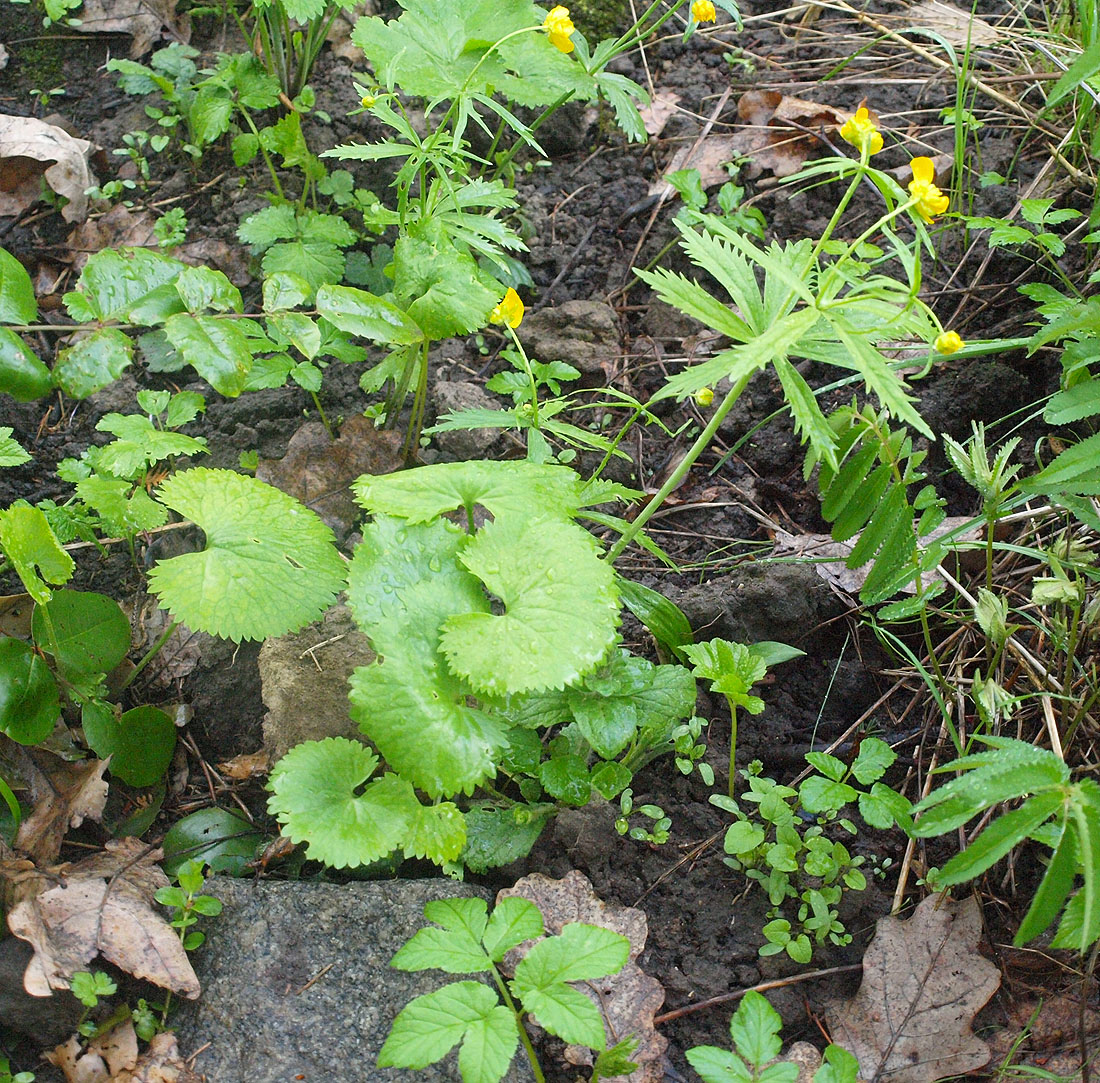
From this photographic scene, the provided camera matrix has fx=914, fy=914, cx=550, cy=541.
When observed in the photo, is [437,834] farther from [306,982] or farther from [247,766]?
[247,766]

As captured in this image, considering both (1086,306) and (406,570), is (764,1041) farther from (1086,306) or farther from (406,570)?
(1086,306)

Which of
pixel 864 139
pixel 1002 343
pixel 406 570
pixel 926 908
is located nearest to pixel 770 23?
pixel 1002 343

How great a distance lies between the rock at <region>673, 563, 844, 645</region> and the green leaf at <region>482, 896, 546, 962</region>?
80 cm

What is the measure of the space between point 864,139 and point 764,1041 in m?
1.33

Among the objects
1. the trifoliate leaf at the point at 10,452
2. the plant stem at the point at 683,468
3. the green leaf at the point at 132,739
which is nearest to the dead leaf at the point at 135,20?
the trifoliate leaf at the point at 10,452

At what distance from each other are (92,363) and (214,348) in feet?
0.79

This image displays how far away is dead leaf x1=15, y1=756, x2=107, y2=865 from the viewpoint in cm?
163

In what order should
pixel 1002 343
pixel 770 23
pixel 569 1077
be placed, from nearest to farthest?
pixel 569 1077, pixel 1002 343, pixel 770 23

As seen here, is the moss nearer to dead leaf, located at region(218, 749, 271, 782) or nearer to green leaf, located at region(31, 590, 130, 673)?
green leaf, located at region(31, 590, 130, 673)

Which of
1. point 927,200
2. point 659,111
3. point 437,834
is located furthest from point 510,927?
point 659,111

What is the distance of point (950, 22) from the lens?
2994 millimetres

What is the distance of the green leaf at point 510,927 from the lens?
134cm

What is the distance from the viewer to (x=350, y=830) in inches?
56.3

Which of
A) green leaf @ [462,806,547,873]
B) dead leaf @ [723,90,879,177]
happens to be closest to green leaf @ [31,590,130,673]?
green leaf @ [462,806,547,873]
